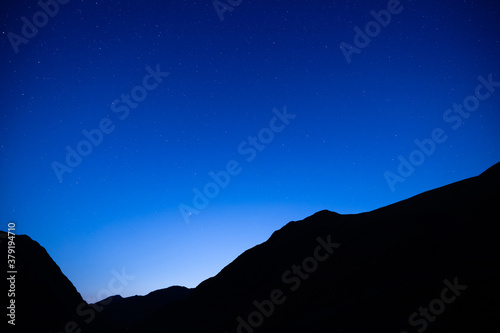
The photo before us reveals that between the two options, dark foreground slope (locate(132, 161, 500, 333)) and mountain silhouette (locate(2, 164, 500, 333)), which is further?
mountain silhouette (locate(2, 164, 500, 333))

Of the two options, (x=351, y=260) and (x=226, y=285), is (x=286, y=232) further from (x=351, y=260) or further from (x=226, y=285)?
(x=351, y=260)

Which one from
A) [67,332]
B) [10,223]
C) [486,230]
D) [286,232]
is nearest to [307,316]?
[486,230]

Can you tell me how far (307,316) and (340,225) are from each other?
2133cm

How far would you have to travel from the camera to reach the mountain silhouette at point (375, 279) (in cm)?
1686

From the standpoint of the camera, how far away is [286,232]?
57.2 m
